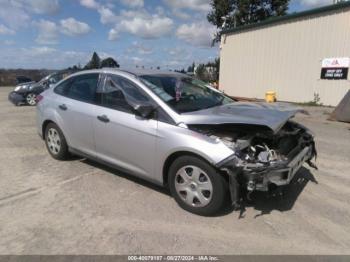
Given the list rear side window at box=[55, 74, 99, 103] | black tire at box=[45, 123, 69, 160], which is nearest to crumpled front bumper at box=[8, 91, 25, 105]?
black tire at box=[45, 123, 69, 160]

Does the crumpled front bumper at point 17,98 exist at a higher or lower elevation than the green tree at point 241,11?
lower

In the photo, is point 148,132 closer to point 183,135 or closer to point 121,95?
point 183,135

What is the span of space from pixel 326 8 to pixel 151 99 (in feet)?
46.9

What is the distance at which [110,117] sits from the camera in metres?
4.77

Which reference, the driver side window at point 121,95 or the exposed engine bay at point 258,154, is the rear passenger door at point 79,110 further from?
the exposed engine bay at point 258,154

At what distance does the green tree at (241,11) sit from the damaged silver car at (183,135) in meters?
31.6

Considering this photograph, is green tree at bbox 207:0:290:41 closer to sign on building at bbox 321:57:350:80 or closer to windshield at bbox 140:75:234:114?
sign on building at bbox 321:57:350:80

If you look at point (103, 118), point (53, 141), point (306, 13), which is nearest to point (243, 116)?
point (103, 118)

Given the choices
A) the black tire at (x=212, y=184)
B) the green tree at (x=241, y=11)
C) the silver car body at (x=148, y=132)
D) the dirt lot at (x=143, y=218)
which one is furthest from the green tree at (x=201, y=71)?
the black tire at (x=212, y=184)

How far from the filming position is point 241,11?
115 feet

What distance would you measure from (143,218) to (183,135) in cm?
108

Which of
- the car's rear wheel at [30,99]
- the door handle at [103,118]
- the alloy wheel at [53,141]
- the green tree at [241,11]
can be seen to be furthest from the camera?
Result: the green tree at [241,11]

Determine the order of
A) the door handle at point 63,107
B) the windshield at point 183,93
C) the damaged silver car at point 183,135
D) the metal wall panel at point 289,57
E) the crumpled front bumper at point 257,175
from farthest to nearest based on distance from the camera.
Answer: the metal wall panel at point 289,57
the door handle at point 63,107
the windshield at point 183,93
the damaged silver car at point 183,135
the crumpled front bumper at point 257,175

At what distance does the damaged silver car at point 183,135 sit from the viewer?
149 inches
